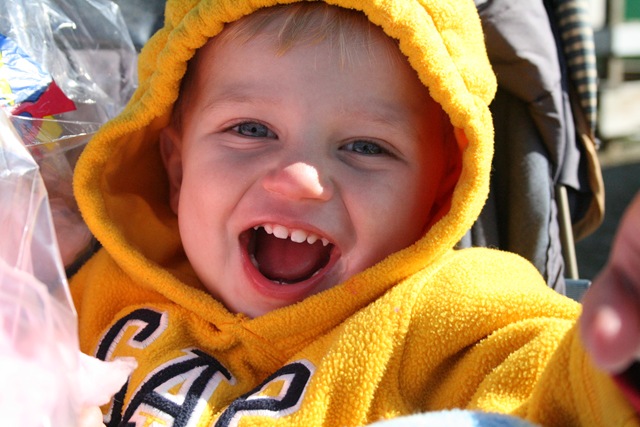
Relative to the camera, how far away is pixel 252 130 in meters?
1.52

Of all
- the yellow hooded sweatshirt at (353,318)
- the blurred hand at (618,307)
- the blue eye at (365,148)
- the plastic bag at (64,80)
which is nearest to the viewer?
the blurred hand at (618,307)

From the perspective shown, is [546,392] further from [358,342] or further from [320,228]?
[320,228]

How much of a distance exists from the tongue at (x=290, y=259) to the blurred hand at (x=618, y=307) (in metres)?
0.78

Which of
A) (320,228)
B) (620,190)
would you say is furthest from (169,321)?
(620,190)

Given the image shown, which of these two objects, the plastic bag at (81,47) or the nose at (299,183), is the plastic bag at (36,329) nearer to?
the nose at (299,183)

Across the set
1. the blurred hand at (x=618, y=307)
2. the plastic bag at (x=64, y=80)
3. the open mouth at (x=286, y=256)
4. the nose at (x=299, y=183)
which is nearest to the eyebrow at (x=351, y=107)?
the nose at (x=299, y=183)

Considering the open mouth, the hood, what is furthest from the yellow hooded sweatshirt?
the open mouth

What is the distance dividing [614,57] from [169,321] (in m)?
6.13

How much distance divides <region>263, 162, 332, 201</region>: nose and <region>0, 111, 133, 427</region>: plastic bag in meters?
0.38

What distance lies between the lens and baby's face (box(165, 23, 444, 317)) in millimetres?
1408

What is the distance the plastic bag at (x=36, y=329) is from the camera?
0.94m

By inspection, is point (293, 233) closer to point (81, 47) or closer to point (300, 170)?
point (300, 170)

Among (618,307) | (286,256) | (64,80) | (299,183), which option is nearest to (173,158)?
(64,80)

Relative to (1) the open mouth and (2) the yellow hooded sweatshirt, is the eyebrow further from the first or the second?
(1) the open mouth
